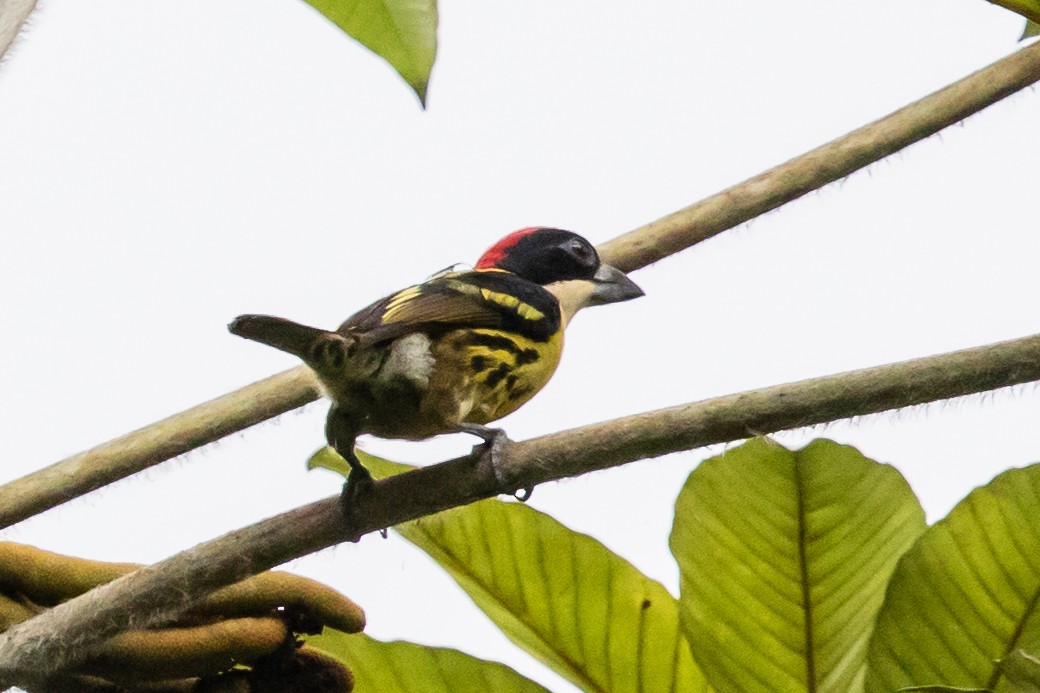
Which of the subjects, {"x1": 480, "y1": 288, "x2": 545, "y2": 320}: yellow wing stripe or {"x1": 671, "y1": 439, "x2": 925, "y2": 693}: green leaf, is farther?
{"x1": 480, "y1": 288, "x2": 545, "y2": 320}: yellow wing stripe

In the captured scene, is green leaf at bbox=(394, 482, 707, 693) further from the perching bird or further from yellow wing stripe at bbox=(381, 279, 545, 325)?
yellow wing stripe at bbox=(381, 279, 545, 325)

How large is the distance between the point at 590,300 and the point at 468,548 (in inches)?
53.4

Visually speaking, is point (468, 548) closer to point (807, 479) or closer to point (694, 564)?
point (694, 564)

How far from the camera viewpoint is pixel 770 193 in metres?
2.00

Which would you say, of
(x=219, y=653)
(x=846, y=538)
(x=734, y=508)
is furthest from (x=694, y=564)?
(x=219, y=653)

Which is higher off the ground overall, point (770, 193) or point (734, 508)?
point (770, 193)

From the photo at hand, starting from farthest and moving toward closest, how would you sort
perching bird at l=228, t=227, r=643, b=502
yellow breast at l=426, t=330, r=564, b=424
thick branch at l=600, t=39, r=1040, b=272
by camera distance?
yellow breast at l=426, t=330, r=564, b=424
perching bird at l=228, t=227, r=643, b=502
thick branch at l=600, t=39, r=1040, b=272

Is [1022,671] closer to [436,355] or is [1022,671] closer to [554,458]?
[554,458]

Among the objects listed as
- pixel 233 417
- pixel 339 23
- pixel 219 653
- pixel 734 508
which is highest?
pixel 339 23

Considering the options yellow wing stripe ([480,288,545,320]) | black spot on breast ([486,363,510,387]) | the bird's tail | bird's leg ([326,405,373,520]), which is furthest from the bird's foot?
yellow wing stripe ([480,288,545,320])

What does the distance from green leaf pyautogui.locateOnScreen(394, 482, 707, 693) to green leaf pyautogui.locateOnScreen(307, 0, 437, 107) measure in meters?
0.64

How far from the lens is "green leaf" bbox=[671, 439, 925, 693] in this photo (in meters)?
1.53

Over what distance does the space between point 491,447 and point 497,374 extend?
59cm

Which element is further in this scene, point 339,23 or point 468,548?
point 339,23
